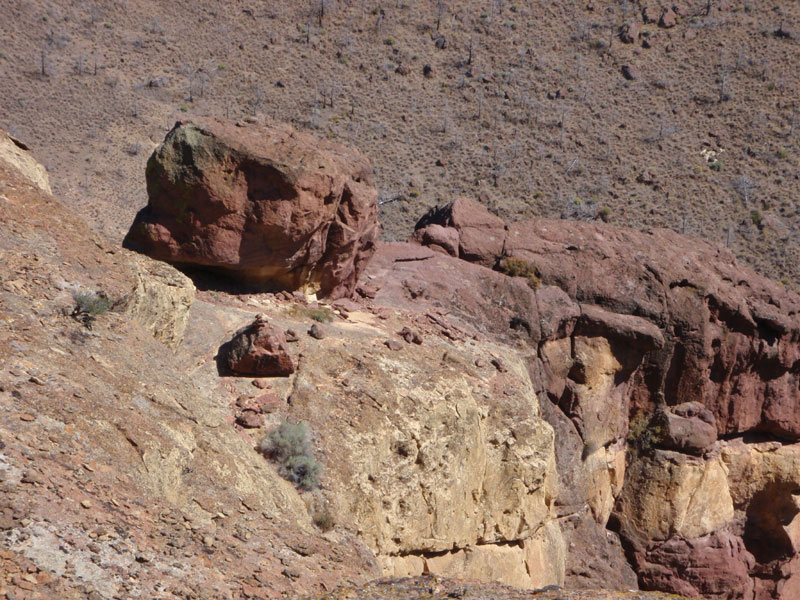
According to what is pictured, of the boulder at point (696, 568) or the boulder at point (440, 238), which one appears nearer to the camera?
the boulder at point (440, 238)

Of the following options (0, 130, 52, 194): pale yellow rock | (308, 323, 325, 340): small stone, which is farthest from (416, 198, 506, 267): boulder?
(0, 130, 52, 194): pale yellow rock

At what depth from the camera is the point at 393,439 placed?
13.3 meters

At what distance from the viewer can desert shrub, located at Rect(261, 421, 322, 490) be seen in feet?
38.8

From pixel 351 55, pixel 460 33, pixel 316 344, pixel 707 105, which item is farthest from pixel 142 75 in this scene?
pixel 316 344

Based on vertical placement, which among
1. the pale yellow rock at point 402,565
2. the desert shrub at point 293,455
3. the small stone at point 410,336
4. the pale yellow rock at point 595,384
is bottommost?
the pale yellow rock at point 402,565

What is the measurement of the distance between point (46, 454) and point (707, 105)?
47.2 meters

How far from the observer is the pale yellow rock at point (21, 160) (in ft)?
45.3

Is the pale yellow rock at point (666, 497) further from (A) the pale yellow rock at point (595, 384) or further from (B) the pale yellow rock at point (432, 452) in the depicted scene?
(B) the pale yellow rock at point (432, 452)

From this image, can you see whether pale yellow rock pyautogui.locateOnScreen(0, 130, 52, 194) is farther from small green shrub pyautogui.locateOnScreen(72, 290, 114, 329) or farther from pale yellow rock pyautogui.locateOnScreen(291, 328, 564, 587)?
pale yellow rock pyautogui.locateOnScreen(291, 328, 564, 587)

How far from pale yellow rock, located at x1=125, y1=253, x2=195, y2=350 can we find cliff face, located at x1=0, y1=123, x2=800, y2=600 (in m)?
0.04

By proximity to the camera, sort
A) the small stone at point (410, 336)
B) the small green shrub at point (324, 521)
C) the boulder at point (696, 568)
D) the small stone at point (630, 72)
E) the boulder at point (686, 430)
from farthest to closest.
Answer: the small stone at point (630, 72) < the boulder at point (686, 430) < the boulder at point (696, 568) < the small stone at point (410, 336) < the small green shrub at point (324, 521)

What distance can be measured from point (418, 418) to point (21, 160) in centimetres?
701

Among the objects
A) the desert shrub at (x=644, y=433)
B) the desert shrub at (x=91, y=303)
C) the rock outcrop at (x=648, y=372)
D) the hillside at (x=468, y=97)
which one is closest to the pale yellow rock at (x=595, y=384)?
the rock outcrop at (x=648, y=372)

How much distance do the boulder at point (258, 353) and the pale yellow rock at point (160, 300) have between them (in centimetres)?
74
